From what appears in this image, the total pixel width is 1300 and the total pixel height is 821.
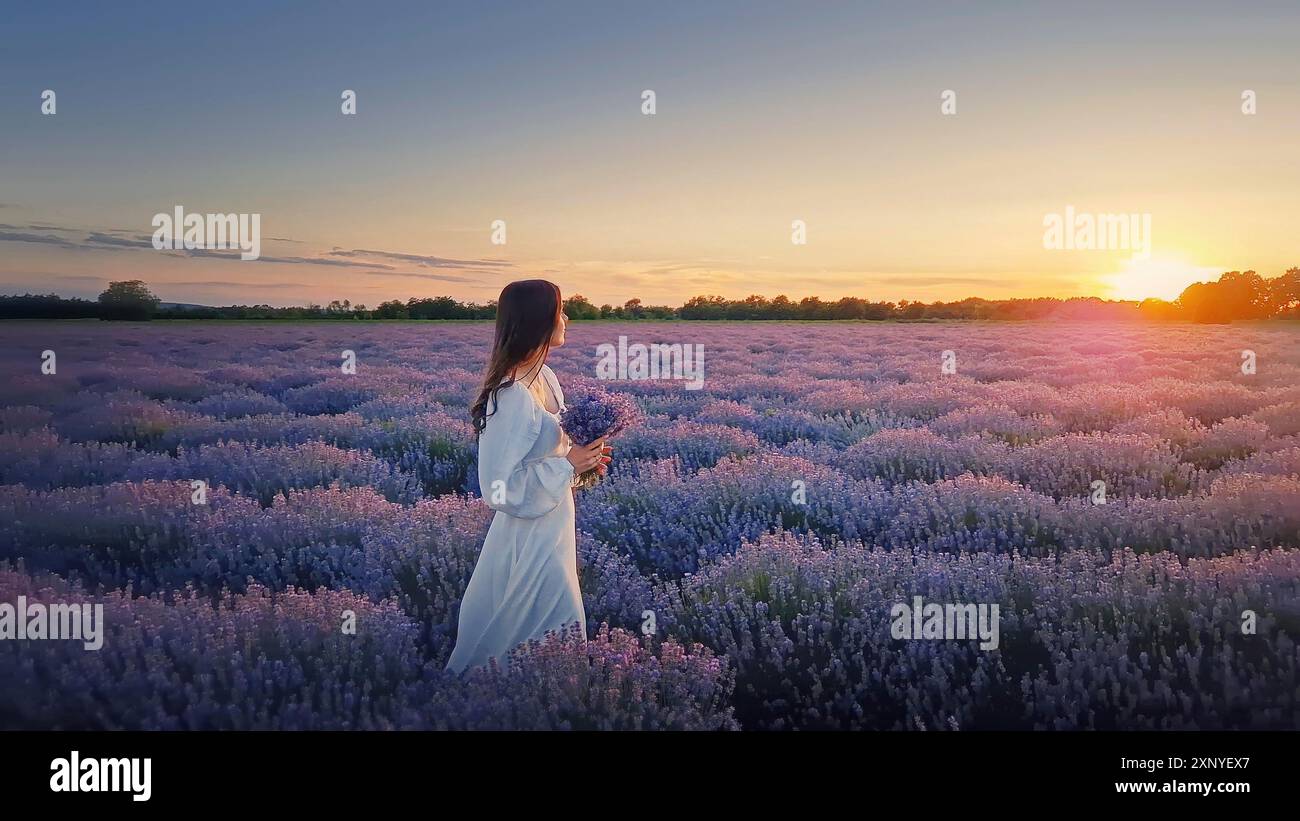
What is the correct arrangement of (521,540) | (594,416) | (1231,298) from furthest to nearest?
1. (1231,298)
2. (521,540)
3. (594,416)

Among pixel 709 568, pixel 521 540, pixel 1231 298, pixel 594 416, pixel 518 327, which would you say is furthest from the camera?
pixel 1231 298

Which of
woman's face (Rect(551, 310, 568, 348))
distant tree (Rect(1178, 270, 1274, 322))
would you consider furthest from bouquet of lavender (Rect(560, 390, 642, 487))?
distant tree (Rect(1178, 270, 1274, 322))

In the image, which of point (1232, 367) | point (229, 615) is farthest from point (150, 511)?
point (1232, 367)

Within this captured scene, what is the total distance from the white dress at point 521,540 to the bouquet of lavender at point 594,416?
0.26 ft

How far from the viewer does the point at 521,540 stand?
3318mm

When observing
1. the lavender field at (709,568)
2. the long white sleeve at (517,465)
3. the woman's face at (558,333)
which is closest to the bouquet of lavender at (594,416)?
the long white sleeve at (517,465)

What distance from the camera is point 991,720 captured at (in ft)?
9.93

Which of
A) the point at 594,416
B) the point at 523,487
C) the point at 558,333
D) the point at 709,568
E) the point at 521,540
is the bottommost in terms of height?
the point at 709,568

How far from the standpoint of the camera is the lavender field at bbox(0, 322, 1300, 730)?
9.45ft

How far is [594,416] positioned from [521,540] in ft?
2.13

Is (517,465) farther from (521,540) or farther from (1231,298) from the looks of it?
(1231,298)

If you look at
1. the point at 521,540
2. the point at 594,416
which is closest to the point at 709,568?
the point at 521,540

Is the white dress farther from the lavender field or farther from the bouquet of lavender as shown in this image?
the lavender field
